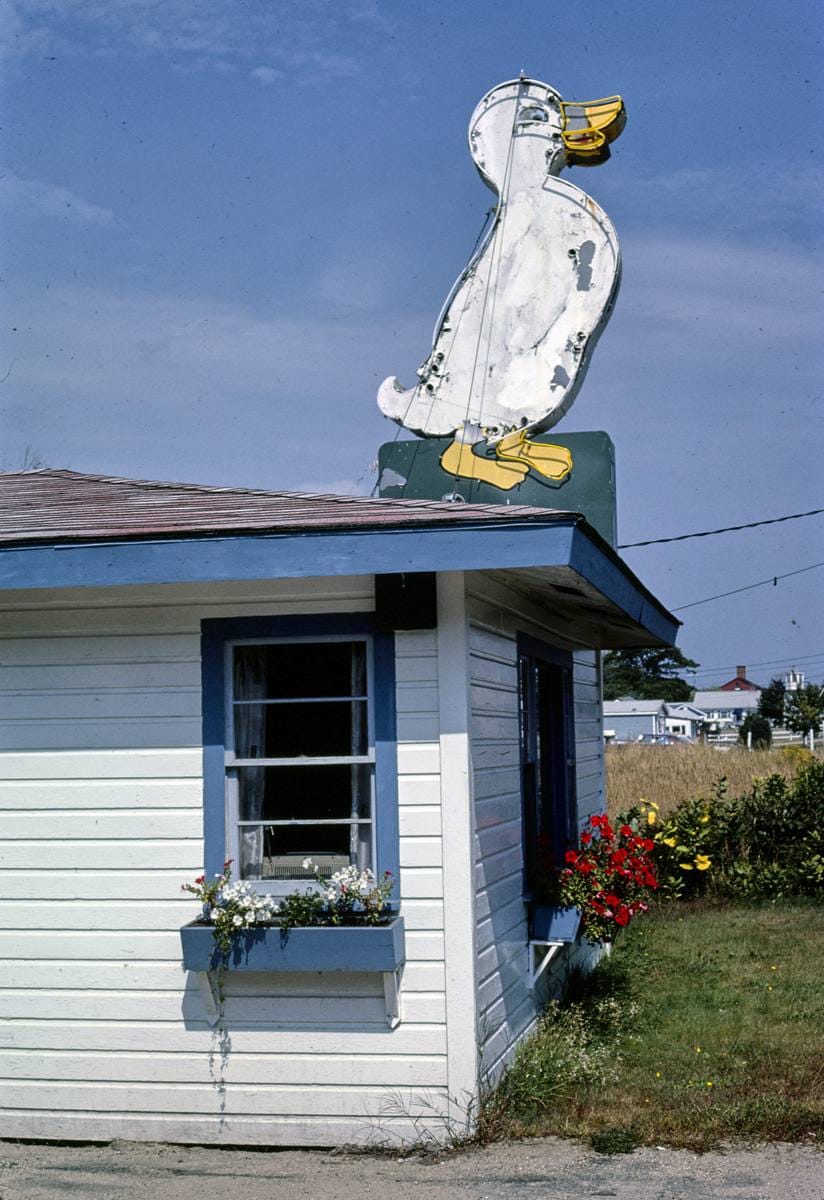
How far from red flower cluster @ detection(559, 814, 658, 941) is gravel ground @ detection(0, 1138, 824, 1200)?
1.95 metres

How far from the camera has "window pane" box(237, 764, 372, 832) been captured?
6426mm

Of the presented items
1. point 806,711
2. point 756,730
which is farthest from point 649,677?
point 806,711

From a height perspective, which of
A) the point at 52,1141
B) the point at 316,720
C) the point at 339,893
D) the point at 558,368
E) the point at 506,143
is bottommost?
the point at 52,1141

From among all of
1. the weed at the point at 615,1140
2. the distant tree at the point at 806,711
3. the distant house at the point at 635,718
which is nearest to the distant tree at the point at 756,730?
the distant tree at the point at 806,711

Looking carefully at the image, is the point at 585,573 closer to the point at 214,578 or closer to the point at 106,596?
the point at 214,578

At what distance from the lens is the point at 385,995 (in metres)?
6.09

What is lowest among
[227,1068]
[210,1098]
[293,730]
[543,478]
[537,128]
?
[210,1098]

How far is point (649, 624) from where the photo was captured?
8.71m

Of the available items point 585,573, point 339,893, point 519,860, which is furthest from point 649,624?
point 339,893

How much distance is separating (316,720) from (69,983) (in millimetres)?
1706

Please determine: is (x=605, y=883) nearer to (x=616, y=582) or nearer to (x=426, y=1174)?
(x=616, y=582)

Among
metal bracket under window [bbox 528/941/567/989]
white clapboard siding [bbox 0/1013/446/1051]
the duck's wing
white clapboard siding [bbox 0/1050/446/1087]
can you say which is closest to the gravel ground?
white clapboard siding [bbox 0/1050/446/1087]

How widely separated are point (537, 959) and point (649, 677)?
311 ft

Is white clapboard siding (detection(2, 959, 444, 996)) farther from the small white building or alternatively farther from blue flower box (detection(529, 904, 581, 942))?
blue flower box (detection(529, 904, 581, 942))
